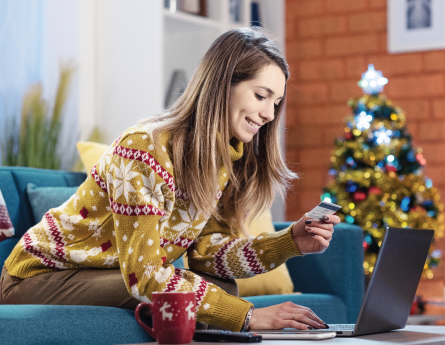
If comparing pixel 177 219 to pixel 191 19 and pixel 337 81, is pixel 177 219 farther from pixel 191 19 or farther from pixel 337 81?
pixel 337 81

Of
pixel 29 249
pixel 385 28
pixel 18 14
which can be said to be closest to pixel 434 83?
pixel 385 28

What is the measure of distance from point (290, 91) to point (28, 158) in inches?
91.0

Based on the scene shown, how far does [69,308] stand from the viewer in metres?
1.21

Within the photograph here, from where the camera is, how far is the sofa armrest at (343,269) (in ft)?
6.83

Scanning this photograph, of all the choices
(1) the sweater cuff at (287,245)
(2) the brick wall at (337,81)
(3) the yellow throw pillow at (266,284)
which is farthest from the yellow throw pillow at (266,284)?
(2) the brick wall at (337,81)

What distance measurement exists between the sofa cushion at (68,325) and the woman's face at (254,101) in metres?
0.49

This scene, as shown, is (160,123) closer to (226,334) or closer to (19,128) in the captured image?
(226,334)

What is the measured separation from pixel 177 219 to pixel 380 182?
95.3 inches

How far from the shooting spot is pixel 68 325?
1.16 meters

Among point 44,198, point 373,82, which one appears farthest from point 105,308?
point 373,82

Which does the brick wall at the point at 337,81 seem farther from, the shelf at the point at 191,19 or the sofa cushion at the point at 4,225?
the sofa cushion at the point at 4,225

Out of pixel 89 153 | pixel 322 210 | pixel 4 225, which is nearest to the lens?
pixel 322 210

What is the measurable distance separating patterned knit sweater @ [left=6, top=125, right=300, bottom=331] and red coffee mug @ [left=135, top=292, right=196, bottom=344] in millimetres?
227

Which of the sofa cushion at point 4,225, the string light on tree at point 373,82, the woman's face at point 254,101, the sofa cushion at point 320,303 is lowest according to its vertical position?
the sofa cushion at point 320,303
